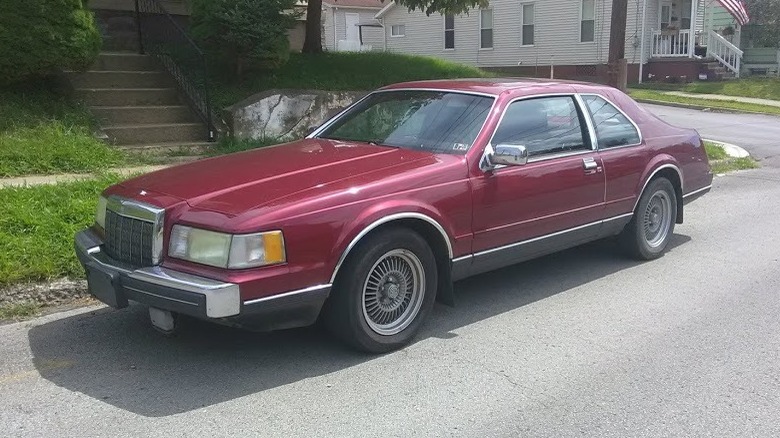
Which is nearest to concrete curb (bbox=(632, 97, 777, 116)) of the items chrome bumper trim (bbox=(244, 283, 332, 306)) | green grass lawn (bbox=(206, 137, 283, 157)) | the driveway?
the driveway

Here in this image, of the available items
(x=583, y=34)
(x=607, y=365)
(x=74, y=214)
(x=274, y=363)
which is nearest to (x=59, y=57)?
(x=74, y=214)

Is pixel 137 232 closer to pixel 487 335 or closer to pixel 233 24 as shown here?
pixel 487 335

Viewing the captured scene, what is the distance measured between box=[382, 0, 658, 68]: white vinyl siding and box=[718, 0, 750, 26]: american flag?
7.89 ft

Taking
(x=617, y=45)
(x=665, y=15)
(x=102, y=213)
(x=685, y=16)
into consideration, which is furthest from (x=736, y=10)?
(x=102, y=213)

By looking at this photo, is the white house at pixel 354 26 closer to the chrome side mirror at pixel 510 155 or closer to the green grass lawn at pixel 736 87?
the green grass lawn at pixel 736 87

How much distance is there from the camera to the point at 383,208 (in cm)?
438

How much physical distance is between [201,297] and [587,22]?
2728cm

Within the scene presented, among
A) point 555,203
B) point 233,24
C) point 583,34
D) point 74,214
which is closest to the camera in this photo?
point 555,203

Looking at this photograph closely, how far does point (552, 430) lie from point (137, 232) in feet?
8.29

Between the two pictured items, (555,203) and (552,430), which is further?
(555,203)

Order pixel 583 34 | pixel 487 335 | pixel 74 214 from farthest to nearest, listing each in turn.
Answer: pixel 583 34 < pixel 74 214 < pixel 487 335

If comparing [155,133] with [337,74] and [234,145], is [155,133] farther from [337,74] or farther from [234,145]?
[337,74]

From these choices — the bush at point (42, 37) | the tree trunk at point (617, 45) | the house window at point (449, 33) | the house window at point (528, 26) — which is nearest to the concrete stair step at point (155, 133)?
the bush at point (42, 37)

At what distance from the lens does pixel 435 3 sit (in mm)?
12227
